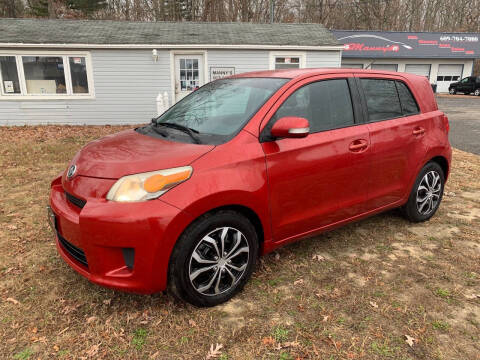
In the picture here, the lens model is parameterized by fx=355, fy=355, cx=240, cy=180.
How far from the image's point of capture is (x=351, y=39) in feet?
93.5

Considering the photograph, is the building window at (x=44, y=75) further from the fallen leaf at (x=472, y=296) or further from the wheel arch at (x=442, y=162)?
the fallen leaf at (x=472, y=296)

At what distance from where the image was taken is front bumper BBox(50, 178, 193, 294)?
2.27 m

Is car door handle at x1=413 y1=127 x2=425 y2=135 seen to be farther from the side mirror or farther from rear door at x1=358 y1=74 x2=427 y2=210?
the side mirror

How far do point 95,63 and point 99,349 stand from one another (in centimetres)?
1194

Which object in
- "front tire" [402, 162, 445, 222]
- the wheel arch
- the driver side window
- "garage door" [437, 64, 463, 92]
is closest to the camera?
the driver side window

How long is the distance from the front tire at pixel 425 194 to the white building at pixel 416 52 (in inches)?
1053

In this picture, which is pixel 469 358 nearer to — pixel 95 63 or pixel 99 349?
pixel 99 349

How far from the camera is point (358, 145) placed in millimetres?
3287

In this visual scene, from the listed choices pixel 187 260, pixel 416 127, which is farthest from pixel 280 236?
pixel 416 127

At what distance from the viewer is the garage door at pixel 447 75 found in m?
32.4

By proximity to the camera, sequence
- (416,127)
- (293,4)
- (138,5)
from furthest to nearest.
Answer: (293,4), (138,5), (416,127)

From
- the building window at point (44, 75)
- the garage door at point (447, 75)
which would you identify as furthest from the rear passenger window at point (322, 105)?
the garage door at point (447, 75)

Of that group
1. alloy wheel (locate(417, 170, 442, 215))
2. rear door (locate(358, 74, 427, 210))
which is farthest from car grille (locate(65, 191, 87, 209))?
alloy wheel (locate(417, 170, 442, 215))

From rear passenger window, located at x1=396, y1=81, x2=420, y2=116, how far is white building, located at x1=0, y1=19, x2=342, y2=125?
9796 millimetres
